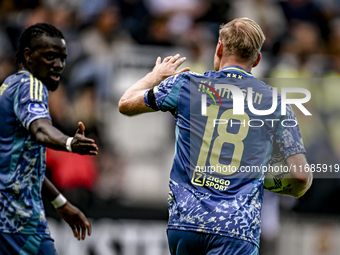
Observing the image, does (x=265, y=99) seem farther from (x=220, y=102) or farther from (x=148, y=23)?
(x=148, y=23)

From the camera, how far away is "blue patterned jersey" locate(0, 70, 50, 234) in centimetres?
434

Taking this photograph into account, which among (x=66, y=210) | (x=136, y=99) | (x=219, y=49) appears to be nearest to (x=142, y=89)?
(x=136, y=99)

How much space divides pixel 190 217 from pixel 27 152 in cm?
174

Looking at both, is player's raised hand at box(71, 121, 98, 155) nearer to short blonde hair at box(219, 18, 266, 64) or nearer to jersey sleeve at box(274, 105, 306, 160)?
short blonde hair at box(219, 18, 266, 64)

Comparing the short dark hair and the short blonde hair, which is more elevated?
the short dark hair

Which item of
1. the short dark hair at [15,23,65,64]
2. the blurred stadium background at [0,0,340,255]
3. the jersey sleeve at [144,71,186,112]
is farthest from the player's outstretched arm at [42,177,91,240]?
the blurred stadium background at [0,0,340,255]

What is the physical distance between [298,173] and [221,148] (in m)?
0.63

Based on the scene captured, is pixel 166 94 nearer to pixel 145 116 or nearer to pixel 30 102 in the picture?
pixel 30 102

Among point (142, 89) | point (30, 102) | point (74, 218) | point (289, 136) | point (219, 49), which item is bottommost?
point (74, 218)

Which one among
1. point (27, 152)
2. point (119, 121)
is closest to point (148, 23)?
point (119, 121)

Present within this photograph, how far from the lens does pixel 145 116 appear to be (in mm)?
9414

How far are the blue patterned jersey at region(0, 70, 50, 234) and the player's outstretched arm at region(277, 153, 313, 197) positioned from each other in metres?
2.16

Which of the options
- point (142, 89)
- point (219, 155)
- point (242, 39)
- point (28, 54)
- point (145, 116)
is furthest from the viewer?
A: point (145, 116)

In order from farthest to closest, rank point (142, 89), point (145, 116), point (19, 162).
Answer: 1. point (145, 116)
2. point (19, 162)
3. point (142, 89)
